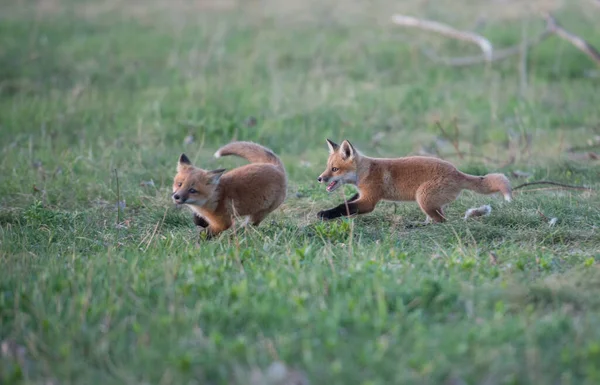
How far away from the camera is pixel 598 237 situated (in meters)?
6.25

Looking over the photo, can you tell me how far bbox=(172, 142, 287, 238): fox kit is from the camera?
638 cm

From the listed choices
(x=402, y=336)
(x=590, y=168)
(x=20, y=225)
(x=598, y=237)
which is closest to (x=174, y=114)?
(x=20, y=225)

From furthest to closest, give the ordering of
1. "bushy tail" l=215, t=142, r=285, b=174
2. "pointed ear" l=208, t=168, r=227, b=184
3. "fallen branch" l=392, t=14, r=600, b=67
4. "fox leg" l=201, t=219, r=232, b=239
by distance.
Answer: "fallen branch" l=392, t=14, r=600, b=67 < "bushy tail" l=215, t=142, r=285, b=174 < "fox leg" l=201, t=219, r=232, b=239 < "pointed ear" l=208, t=168, r=227, b=184

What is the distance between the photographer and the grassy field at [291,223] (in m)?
4.05

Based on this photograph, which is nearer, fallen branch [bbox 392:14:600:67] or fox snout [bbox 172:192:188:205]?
fox snout [bbox 172:192:188:205]

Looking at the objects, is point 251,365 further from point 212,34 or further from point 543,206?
point 212,34

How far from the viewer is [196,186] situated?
6352 mm

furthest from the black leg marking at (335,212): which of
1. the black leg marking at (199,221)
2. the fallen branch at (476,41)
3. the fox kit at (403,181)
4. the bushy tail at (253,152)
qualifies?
the fallen branch at (476,41)

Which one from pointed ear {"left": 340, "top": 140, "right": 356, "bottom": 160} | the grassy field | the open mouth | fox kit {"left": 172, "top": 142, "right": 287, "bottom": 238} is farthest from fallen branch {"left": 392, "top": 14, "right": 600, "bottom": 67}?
fox kit {"left": 172, "top": 142, "right": 287, "bottom": 238}

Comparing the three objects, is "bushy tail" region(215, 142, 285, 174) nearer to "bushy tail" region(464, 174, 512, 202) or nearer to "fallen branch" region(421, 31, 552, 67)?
"bushy tail" region(464, 174, 512, 202)

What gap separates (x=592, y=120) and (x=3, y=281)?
8578mm

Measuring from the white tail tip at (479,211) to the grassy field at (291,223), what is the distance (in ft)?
0.23

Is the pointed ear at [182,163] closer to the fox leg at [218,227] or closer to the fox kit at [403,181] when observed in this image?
the fox leg at [218,227]

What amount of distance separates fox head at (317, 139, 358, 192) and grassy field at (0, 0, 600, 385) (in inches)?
14.3
